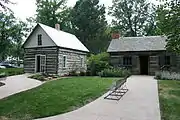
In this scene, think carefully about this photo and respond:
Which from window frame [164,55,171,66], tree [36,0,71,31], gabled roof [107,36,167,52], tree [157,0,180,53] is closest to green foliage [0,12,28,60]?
tree [36,0,71,31]

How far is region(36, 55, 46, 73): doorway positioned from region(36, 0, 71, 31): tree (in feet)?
76.3

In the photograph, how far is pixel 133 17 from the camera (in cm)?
5072

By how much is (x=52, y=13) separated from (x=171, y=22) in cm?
3935

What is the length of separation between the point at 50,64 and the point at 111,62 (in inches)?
286

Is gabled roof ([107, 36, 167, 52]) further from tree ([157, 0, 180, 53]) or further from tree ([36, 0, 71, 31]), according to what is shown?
tree ([36, 0, 71, 31])

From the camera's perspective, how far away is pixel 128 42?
95.8 ft

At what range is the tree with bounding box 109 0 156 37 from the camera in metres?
49.8

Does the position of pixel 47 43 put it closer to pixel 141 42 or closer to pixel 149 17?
pixel 141 42

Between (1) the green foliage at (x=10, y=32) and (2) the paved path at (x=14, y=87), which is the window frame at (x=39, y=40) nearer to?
(2) the paved path at (x=14, y=87)

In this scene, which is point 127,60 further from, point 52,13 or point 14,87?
point 52,13

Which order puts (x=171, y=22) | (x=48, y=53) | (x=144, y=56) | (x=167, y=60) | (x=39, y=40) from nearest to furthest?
1. (x=171, y=22)
2. (x=48, y=53)
3. (x=167, y=60)
4. (x=39, y=40)
5. (x=144, y=56)

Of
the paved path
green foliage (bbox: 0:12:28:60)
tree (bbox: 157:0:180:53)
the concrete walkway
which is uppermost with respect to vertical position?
green foliage (bbox: 0:12:28:60)

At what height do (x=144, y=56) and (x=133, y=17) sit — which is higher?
(x=133, y=17)

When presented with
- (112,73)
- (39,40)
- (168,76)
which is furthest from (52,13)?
(168,76)
